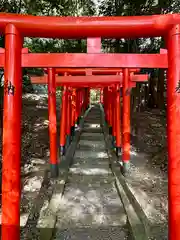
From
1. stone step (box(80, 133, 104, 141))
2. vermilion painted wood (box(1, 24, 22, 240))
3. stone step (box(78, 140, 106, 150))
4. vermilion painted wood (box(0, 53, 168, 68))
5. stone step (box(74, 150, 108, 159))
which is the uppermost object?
vermilion painted wood (box(0, 53, 168, 68))

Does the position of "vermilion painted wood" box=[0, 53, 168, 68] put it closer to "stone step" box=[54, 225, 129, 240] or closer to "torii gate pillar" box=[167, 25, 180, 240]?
"torii gate pillar" box=[167, 25, 180, 240]

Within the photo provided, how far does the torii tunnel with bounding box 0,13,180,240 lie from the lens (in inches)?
103

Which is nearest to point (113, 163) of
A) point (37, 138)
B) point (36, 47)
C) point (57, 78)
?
point (57, 78)

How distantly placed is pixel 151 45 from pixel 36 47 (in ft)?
19.2

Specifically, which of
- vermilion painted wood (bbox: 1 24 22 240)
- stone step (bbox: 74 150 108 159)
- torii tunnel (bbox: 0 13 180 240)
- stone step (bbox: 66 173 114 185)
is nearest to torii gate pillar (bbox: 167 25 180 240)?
torii tunnel (bbox: 0 13 180 240)

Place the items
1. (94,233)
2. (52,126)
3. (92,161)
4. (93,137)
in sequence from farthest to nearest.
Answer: (93,137) → (92,161) → (52,126) → (94,233)

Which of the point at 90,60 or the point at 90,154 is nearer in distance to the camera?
the point at 90,60

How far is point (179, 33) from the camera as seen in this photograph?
261cm

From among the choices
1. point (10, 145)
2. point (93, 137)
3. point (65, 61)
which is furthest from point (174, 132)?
point (93, 137)

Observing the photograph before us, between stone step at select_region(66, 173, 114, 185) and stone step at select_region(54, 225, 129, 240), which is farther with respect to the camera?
stone step at select_region(66, 173, 114, 185)

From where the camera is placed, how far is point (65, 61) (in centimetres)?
281

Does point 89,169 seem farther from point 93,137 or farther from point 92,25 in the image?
point 92,25

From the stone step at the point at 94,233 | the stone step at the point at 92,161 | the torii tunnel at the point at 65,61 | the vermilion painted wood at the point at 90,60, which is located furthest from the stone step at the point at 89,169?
the vermilion painted wood at the point at 90,60

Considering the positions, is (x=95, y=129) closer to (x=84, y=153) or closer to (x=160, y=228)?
(x=84, y=153)
